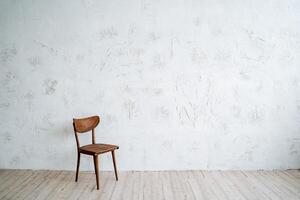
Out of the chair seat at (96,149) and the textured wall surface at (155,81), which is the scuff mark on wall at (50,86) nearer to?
the textured wall surface at (155,81)

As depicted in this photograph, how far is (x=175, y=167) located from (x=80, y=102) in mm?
1234

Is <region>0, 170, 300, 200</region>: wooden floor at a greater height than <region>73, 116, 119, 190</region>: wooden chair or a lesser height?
lesser

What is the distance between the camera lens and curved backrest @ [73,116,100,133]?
2.74 metres

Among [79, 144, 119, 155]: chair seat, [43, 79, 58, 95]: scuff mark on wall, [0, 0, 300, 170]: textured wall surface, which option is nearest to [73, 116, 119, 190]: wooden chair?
[79, 144, 119, 155]: chair seat

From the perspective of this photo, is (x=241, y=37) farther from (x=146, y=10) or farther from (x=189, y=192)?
(x=189, y=192)

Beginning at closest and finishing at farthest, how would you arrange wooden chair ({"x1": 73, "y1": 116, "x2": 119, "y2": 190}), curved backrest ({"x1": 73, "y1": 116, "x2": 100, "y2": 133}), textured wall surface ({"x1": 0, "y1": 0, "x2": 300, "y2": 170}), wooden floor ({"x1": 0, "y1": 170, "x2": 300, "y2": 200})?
1. wooden floor ({"x1": 0, "y1": 170, "x2": 300, "y2": 200})
2. wooden chair ({"x1": 73, "y1": 116, "x2": 119, "y2": 190})
3. curved backrest ({"x1": 73, "y1": 116, "x2": 100, "y2": 133})
4. textured wall surface ({"x1": 0, "y1": 0, "x2": 300, "y2": 170})

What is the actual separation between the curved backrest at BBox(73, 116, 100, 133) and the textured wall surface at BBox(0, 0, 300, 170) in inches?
5.1

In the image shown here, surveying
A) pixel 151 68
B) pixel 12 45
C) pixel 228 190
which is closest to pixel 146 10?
pixel 151 68

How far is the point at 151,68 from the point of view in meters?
2.94

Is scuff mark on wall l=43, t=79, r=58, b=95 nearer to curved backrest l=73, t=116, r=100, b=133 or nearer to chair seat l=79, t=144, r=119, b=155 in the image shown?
curved backrest l=73, t=116, r=100, b=133

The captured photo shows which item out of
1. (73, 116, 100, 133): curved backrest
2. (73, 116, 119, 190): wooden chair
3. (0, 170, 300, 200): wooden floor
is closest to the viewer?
(0, 170, 300, 200): wooden floor

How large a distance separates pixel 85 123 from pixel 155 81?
0.84 metres

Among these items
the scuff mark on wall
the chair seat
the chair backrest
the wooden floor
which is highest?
the scuff mark on wall

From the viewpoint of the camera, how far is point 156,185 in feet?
8.68
